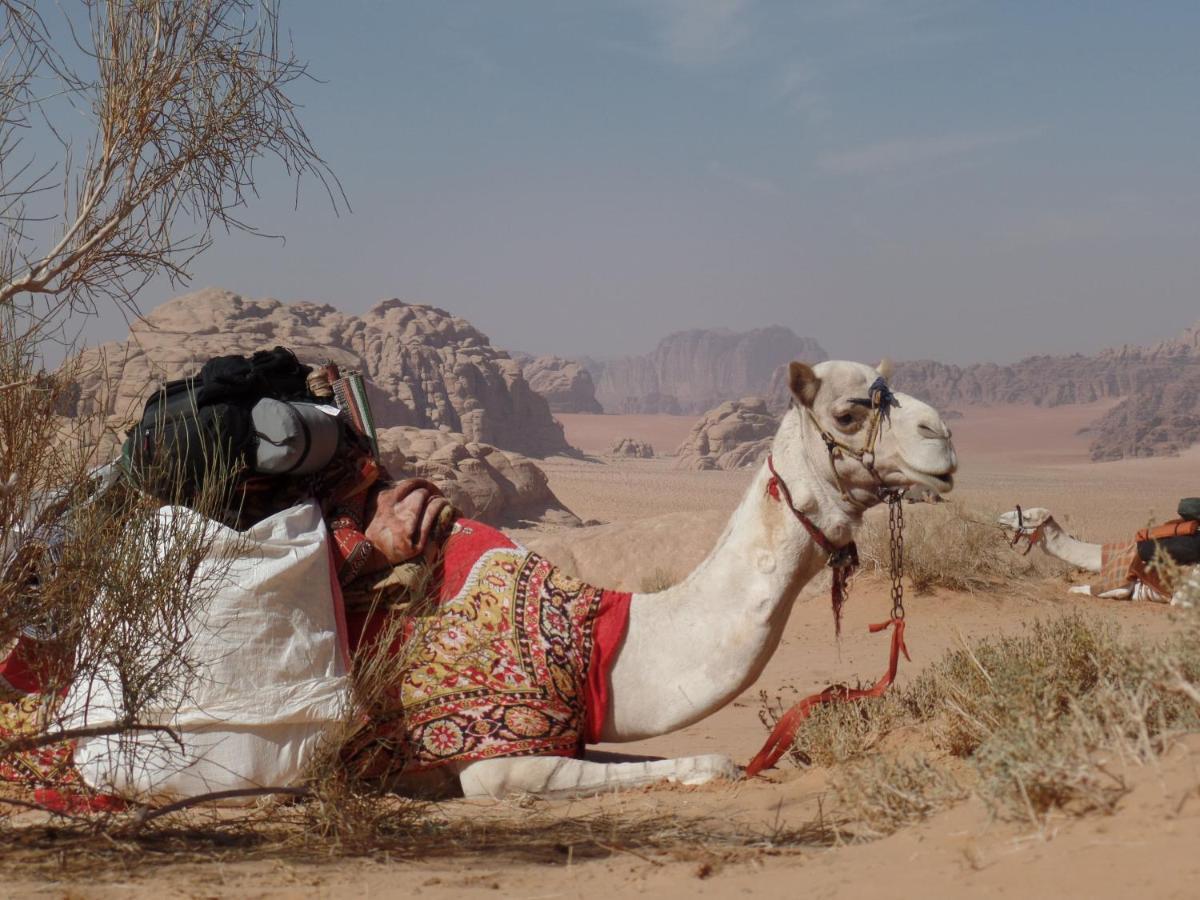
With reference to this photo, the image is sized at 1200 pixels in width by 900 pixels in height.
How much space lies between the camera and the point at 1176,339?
378ft

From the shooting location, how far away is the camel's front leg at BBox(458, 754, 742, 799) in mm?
4559

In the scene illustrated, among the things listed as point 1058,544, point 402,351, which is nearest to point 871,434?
point 1058,544

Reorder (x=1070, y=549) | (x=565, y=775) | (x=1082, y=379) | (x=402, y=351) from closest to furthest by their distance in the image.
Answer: (x=565, y=775) < (x=1070, y=549) < (x=402, y=351) < (x=1082, y=379)

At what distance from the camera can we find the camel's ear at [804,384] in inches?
194

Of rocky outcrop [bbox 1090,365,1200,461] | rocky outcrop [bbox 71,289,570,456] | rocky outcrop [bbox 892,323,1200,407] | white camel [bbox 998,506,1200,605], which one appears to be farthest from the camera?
rocky outcrop [bbox 892,323,1200,407]

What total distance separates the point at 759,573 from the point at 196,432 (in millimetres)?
2246

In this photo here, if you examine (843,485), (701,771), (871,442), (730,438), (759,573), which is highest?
(730,438)

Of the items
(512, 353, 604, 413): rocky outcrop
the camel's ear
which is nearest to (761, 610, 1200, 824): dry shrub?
the camel's ear

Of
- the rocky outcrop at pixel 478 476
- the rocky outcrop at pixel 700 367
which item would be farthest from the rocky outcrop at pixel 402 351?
the rocky outcrop at pixel 700 367

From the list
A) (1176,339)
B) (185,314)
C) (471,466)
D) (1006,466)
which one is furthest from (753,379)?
(471,466)

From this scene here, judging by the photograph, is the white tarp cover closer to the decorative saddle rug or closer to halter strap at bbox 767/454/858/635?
the decorative saddle rug

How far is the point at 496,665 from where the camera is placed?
15.5ft

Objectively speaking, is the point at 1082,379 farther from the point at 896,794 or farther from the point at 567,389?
the point at 896,794

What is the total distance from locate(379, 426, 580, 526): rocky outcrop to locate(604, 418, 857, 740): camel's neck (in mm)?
16112
